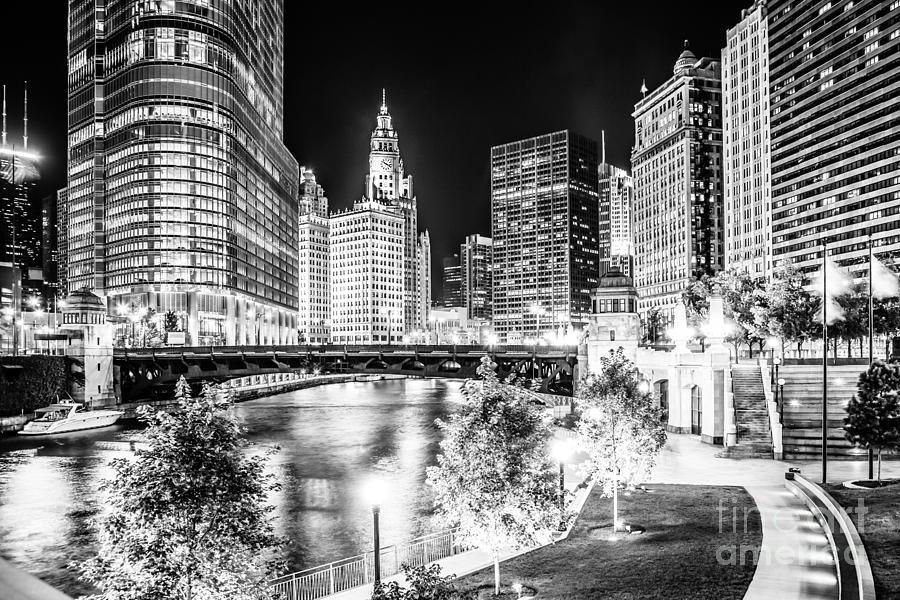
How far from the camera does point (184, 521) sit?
1509 centimetres

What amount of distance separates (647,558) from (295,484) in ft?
114

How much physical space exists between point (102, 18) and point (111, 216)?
54.5 m

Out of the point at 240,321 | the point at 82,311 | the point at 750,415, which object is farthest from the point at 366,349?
the point at 240,321

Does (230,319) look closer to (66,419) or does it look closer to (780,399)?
(66,419)

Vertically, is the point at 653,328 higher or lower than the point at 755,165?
lower

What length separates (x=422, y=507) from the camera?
46.2 metres

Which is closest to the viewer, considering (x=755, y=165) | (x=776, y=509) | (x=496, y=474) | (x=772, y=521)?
(x=496, y=474)

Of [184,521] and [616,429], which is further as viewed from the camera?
[616,429]

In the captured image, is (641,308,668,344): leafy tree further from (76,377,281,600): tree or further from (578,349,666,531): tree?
(76,377,281,600): tree

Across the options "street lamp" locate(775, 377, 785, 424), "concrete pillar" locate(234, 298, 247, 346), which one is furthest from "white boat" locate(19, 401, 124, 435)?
"concrete pillar" locate(234, 298, 247, 346)

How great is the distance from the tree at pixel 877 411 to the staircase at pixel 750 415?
12.6 metres

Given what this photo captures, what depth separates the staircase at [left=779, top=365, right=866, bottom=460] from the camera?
4591 centimetres

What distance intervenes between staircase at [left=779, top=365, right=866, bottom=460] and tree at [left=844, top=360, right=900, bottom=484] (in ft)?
29.3

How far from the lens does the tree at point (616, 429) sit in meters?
32.8
